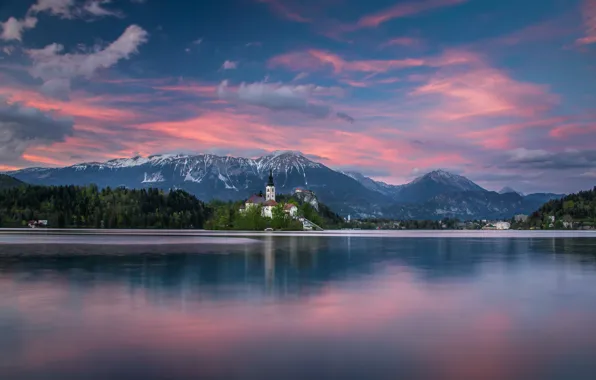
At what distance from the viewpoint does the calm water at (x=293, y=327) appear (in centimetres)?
1222

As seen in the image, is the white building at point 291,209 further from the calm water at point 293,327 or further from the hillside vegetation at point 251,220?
the calm water at point 293,327

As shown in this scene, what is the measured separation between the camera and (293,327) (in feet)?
55.1

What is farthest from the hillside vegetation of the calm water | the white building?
the calm water

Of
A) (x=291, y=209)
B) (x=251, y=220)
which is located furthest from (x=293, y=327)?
(x=291, y=209)

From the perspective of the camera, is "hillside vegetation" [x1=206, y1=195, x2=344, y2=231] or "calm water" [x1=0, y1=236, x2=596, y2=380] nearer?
"calm water" [x1=0, y1=236, x2=596, y2=380]

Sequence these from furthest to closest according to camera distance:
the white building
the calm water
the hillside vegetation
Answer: the white building → the hillside vegetation → the calm water

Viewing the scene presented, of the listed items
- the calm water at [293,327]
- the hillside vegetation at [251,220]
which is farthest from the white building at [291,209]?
the calm water at [293,327]

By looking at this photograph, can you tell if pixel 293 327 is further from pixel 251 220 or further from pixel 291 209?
pixel 291 209

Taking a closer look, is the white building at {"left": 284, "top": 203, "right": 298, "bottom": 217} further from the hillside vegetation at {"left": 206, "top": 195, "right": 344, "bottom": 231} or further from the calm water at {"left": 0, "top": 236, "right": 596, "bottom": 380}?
the calm water at {"left": 0, "top": 236, "right": 596, "bottom": 380}

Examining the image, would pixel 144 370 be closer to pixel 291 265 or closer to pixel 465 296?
pixel 465 296

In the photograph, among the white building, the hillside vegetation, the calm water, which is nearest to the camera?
the calm water

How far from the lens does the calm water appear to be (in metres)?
12.2

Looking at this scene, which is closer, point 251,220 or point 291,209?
point 251,220

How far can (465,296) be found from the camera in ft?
79.2
